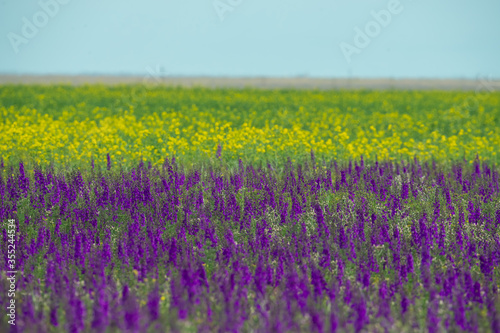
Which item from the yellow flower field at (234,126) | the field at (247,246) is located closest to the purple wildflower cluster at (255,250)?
the field at (247,246)

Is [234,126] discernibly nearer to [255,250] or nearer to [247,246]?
[247,246]

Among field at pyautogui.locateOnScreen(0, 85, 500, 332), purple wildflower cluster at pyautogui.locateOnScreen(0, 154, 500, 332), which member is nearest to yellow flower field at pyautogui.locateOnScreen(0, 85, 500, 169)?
field at pyautogui.locateOnScreen(0, 85, 500, 332)

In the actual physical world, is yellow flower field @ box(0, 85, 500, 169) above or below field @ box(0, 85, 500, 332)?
above

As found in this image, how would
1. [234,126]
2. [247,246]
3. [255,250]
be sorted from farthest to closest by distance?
1. [234,126]
2. [247,246]
3. [255,250]

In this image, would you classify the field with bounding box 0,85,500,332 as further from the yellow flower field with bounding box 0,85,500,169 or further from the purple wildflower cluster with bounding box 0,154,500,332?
the yellow flower field with bounding box 0,85,500,169

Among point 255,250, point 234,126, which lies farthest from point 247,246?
point 234,126

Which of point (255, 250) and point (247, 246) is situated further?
point (247, 246)

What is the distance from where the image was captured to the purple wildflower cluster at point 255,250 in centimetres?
415

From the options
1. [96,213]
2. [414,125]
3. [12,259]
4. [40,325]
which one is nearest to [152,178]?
[96,213]

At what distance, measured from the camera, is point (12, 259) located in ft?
17.9

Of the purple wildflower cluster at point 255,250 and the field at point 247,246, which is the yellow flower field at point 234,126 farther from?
the purple wildflower cluster at point 255,250

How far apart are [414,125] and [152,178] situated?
12853 millimetres

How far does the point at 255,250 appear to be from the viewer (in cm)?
554

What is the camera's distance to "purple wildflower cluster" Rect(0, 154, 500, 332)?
13.6ft
